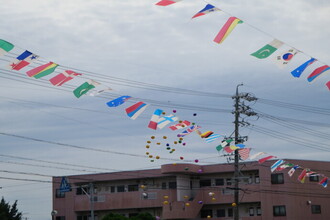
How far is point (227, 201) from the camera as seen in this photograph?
45906 mm

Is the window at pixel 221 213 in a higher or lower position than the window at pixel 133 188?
lower

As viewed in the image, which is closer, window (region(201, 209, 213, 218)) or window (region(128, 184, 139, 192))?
window (region(201, 209, 213, 218))

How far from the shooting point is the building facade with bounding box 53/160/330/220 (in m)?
44.1

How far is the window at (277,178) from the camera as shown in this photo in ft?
145

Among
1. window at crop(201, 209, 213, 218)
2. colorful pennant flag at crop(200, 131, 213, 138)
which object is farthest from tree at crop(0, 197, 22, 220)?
colorful pennant flag at crop(200, 131, 213, 138)

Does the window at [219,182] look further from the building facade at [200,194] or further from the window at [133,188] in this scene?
the window at [133,188]

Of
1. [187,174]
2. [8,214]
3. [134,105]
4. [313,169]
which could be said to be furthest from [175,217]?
[134,105]

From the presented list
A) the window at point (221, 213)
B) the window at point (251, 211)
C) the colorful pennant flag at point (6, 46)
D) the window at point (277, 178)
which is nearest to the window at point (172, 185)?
the window at point (221, 213)

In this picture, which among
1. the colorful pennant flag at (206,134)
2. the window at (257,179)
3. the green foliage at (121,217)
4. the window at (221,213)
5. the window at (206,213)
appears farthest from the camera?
the window at (206,213)

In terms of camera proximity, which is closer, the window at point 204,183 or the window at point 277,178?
the window at point 277,178

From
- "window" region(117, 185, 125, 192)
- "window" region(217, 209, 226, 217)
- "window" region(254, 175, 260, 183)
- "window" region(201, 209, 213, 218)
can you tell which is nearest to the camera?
"window" region(254, 175, 260, 183)

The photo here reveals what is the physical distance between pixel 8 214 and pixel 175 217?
1666 centimetres

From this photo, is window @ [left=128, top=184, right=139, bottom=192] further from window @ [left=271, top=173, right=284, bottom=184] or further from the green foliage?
window @ [left=271, top=173, right=284, bottom=184]

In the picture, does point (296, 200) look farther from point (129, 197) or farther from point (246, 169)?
point (129, 197)
